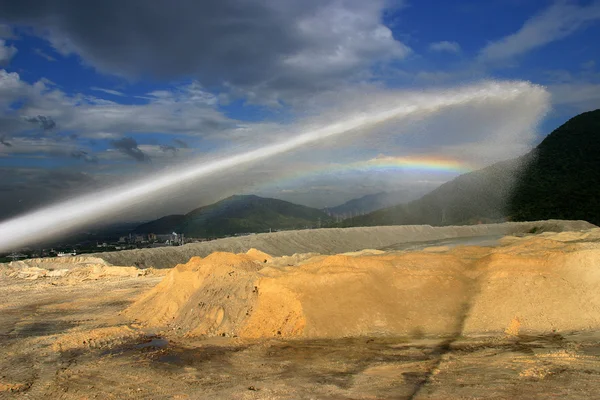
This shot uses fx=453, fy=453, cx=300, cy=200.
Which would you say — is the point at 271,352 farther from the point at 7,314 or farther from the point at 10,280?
the point at 10,280

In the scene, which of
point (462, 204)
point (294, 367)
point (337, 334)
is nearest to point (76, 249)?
point (337, 334)

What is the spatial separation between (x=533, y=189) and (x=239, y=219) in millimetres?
80038

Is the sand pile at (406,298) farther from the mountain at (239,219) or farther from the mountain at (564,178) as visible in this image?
the mountain at (239,219)

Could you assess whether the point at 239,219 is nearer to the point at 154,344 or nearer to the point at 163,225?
the point at 163,225

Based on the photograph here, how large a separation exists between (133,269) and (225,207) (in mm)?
118440

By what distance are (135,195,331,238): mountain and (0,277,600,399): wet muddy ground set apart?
94768 millimetres

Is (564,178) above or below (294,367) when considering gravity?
above

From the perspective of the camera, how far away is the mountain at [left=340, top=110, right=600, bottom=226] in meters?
76.0

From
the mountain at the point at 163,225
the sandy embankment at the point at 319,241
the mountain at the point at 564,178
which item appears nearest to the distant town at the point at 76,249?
the sandy embankment at the point at 319,241

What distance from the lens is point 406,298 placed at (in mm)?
13789

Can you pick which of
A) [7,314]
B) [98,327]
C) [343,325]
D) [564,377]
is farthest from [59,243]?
[564,377]

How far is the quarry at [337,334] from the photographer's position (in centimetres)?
856

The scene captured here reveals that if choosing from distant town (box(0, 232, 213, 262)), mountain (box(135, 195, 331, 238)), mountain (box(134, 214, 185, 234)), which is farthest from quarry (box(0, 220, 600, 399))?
mountain (box(134, 214, 185, 234))

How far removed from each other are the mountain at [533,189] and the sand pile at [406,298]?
68.5m
